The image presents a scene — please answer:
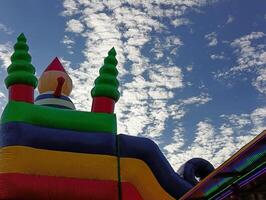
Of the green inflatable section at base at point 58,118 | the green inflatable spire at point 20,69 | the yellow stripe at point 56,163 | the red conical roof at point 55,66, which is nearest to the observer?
the yellow stripe at point 56,163

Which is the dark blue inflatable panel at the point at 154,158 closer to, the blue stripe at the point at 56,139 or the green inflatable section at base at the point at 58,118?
the blue stripe at the point at 56,139

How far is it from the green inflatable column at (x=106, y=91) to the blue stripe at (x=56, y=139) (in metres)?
1.18

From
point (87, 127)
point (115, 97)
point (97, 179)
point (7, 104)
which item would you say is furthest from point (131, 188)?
point (7, 104)

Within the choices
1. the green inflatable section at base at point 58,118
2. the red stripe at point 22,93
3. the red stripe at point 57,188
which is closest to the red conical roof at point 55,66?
the red stripe at point 22,93

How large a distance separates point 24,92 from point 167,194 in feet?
13.8

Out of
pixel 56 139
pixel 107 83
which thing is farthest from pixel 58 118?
pixel 107 83

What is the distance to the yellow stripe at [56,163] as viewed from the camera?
888 cm

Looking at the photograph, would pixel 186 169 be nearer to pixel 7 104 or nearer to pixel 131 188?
pixel 131 188

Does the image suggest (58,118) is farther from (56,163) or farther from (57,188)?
(57,188)

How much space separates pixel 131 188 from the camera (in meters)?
9.73

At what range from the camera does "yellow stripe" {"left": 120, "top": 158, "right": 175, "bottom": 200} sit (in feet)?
32.3

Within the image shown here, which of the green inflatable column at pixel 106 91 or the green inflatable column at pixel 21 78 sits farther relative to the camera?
the green inflatable column at pixel 106 91

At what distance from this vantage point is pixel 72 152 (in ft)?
31.1

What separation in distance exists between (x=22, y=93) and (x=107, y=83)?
217cm
